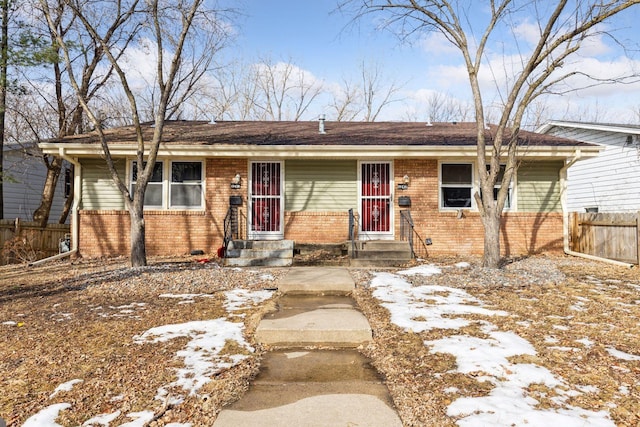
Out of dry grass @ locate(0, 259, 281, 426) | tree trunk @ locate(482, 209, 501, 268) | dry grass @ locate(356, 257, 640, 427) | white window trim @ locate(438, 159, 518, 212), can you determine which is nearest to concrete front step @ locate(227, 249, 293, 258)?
dry grass @ locate(0, 259, 281, 426)

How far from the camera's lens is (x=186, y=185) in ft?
32.7

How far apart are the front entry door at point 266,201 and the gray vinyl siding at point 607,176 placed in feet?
33.0

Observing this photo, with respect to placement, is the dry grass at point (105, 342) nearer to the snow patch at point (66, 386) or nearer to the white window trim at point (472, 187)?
the snow patch at point (66, 386)

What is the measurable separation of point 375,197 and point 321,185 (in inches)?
56.2

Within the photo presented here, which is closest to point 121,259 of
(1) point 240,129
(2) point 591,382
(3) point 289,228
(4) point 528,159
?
(3) point 289,228

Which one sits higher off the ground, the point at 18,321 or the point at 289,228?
the point at 289,228

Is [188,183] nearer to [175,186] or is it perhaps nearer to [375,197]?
[175,186]

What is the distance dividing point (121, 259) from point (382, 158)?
6.95m

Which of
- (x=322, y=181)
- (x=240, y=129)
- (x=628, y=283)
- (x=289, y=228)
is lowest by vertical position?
(x=628, y=283)

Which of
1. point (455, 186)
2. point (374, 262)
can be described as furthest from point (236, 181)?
point (455, 186)

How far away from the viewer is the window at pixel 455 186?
9.95m

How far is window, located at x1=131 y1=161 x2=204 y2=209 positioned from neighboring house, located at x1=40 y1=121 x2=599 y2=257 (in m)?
0.03

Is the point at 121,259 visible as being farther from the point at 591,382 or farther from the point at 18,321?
the point at 591,382

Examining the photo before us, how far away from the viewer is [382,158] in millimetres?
9875
